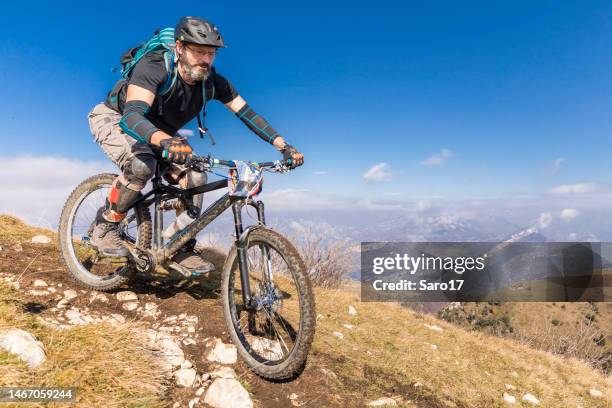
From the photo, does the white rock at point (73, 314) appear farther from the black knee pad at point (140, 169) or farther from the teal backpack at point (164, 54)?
the teal backpack at point (164, 54)

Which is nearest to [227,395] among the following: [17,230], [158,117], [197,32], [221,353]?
[221,353]

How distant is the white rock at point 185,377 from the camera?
10.5 ft

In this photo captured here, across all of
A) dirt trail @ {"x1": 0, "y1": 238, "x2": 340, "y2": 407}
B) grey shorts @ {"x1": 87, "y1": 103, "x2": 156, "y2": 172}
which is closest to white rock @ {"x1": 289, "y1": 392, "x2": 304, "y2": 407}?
dirt trail @ {"x1": 0, "y1": 238, "x2": 340, "y2": 407}

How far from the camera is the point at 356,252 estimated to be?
482 inches

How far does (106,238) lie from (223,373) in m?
2.67

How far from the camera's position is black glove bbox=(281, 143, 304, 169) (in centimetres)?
424

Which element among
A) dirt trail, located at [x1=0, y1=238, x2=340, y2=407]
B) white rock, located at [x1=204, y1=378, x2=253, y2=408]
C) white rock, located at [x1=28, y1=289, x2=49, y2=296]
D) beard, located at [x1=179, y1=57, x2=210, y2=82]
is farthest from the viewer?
white rock, located at [x1=28, y1=289, x2=49, y2=296]

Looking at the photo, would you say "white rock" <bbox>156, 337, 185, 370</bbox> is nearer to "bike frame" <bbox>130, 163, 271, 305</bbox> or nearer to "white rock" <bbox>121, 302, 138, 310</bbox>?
"bike frame" <bbox>130, 163, 271, 305</bbox>

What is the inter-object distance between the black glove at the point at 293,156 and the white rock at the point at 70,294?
3255 mm

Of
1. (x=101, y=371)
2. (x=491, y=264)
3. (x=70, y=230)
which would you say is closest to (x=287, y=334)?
(x=101, y=371)

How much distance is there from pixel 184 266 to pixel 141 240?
77 centimetres

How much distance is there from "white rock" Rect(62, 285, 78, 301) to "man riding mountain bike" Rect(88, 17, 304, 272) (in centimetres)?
61

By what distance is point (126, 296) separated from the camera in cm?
490

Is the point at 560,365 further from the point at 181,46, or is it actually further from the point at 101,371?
the point at 181,46
